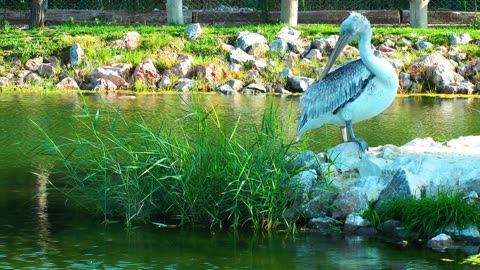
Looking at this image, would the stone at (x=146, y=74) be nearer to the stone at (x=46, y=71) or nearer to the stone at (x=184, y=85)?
the stone at (x=184, y=85)

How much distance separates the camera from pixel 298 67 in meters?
23.4

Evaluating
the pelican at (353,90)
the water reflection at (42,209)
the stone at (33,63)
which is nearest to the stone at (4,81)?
the stone at (33,63)

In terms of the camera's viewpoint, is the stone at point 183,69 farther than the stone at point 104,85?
Yes

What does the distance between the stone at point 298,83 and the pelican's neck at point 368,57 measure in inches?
415

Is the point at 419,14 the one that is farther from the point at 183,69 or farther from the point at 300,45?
the point at 183,69

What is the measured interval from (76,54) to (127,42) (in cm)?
144

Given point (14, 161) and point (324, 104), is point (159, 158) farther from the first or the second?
point (14, 161)

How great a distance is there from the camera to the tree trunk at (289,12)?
2656 cm

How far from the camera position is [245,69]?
76.9 feet

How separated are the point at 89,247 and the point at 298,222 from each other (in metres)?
2.05

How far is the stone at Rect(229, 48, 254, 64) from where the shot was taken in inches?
929

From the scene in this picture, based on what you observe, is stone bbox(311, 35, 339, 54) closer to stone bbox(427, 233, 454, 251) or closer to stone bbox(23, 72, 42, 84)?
stone bbox(23, 72, 42, 84)

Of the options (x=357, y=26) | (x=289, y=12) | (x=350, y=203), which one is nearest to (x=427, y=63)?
(x=289, y=12)

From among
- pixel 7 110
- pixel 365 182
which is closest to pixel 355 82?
pixel 365 182
